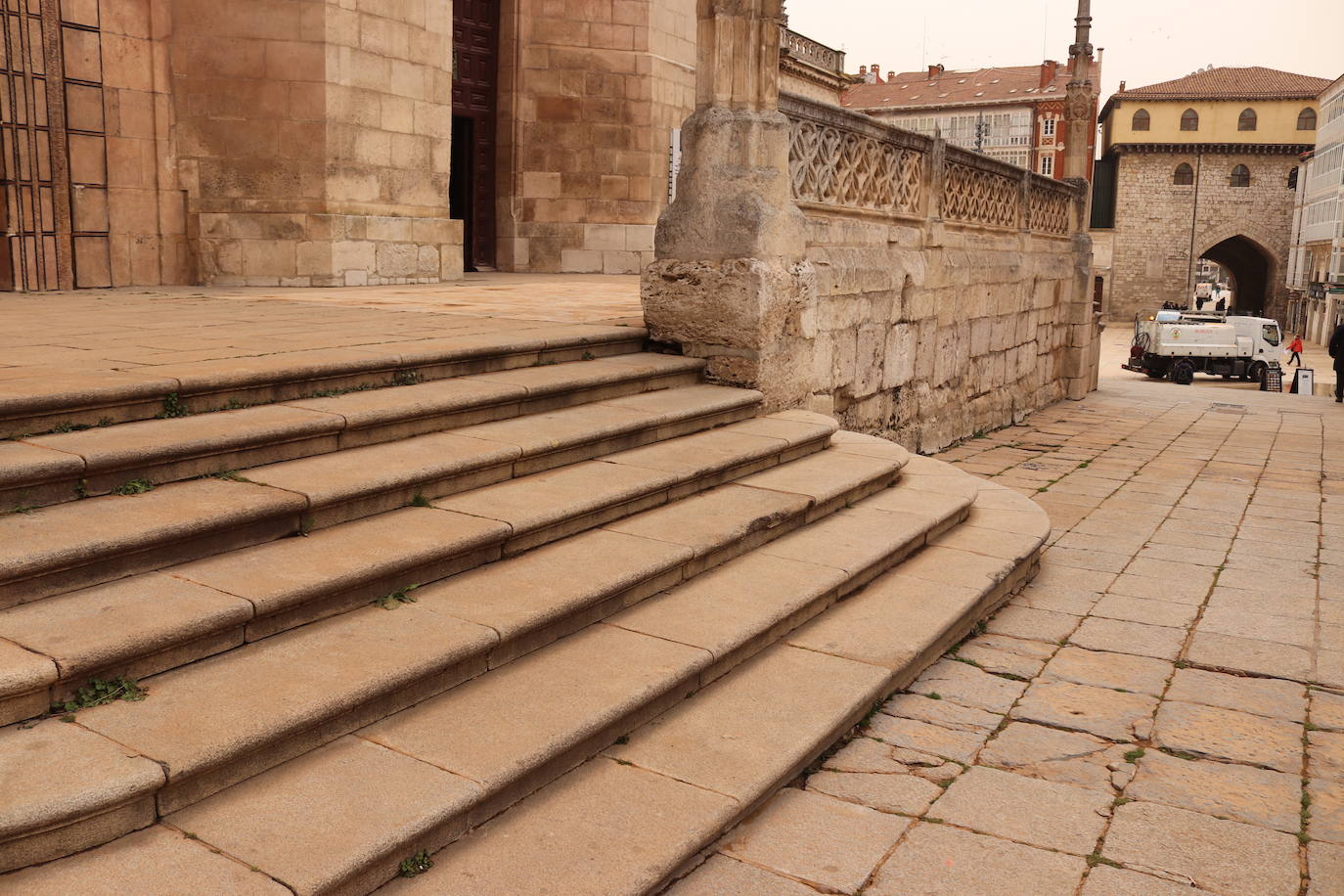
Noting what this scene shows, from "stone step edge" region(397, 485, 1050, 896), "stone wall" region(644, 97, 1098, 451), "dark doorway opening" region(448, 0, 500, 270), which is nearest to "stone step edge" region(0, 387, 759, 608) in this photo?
"stone step edge" region(397, 485, 1050, 896)

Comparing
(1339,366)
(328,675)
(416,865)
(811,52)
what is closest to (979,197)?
(328,675)

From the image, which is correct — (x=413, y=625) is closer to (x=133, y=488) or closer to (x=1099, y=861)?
(x=133, y=488)

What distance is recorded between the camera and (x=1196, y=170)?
58812 mm

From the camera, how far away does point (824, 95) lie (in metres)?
28.3

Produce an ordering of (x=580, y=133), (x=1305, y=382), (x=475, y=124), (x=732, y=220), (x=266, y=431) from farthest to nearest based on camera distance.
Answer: (x=1305, y=382) → (x=580, y=133) → (x=475, y=124) → (x=732, y=220) → (x=266, y=431)

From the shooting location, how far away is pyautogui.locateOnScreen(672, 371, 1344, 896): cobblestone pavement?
2.78 meters

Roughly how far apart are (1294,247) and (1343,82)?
10251 mm

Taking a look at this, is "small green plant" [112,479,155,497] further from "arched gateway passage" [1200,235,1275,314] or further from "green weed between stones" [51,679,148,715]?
"arched gateway passage" [1200,235,1275,314]

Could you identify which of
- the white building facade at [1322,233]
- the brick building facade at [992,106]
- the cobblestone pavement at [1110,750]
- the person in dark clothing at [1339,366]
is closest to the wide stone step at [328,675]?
the cobblestone pavement at [1110,750]

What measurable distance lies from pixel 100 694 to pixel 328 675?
511 mm

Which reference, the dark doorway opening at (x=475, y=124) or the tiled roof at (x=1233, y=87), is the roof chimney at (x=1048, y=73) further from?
the dark doorway opening at (x=475, y=124)

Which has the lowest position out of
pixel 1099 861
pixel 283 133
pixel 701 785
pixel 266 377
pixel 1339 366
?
pixel 1099 861

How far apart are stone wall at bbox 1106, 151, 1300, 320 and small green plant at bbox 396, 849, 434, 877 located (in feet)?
208

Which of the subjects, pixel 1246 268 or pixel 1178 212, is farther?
pixel 1246 268
